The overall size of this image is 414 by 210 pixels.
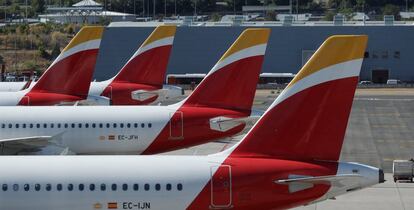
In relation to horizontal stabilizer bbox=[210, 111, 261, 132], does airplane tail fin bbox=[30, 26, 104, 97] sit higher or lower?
higher

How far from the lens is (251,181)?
2102cm

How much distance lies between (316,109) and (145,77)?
993 inches

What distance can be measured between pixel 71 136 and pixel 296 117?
573 inches

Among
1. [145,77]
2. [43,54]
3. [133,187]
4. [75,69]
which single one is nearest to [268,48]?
[43,54]

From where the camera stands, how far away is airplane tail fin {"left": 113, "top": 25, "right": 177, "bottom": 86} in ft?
145

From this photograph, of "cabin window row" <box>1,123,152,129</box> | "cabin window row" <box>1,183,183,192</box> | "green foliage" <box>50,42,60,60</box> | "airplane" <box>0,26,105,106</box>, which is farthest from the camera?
"green foliage" <box>50,42,60,60</box>

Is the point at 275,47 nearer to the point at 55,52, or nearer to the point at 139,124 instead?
the point at 55,52

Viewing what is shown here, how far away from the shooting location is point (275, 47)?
104 meters

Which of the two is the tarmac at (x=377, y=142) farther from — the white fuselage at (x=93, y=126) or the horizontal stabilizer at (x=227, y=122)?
the white fuselage at (x=93, y=126)

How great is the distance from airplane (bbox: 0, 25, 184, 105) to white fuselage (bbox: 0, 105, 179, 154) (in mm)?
10076

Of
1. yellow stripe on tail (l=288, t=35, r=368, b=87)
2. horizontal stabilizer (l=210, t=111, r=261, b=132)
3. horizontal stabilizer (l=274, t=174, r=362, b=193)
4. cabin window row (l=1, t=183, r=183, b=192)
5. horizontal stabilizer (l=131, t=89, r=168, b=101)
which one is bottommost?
horizontal stabilizer (l=131, t=89, r=168, b=101)

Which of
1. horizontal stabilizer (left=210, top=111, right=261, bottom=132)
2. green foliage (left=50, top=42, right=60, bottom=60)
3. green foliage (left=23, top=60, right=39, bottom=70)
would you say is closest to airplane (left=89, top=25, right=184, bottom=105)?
horizontal stabilizer (left=210, top=111, right=261, bottom=132)

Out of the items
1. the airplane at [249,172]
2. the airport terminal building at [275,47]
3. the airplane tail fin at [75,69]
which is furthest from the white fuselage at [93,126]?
the airport terminal building at [275,47]

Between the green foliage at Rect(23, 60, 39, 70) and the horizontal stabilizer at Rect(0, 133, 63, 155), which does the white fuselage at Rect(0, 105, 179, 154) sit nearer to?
the horizontal stabilizer at Rect(0, 133, 63, 155)
